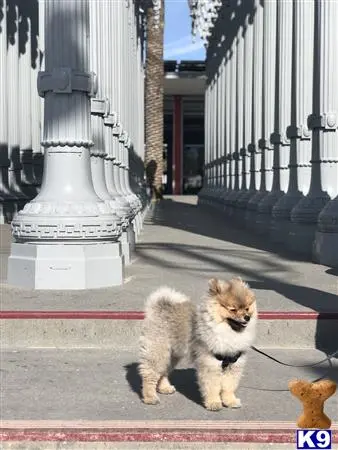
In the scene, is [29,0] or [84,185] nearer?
[84,185]

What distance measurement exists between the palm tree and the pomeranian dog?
35208mm

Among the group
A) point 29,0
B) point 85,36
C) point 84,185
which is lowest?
point 84,185

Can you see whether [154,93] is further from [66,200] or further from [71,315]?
[71,315]

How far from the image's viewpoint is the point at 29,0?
24.6 m

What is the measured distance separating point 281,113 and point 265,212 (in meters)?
2.55

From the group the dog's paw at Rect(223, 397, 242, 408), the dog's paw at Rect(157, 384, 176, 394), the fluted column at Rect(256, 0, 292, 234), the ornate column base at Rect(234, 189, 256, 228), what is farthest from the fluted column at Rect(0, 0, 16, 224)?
the dog's paw at Rect(223, 397, 242, 408)

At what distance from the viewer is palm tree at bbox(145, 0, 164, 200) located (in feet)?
133

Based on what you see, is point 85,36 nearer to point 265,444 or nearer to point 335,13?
point 335,13

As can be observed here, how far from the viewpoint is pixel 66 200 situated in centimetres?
886

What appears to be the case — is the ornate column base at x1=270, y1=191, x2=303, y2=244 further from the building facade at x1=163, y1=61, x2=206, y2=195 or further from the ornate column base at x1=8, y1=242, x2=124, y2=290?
the building facade at x1=163, y1=61, x2=206, y2=195

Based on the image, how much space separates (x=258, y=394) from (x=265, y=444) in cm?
104

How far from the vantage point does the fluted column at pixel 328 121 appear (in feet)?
37.1

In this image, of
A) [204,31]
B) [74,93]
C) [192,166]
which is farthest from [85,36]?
[192,166]

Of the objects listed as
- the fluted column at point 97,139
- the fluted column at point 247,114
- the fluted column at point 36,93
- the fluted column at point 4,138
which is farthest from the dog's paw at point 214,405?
the fluted column at point 36,93
